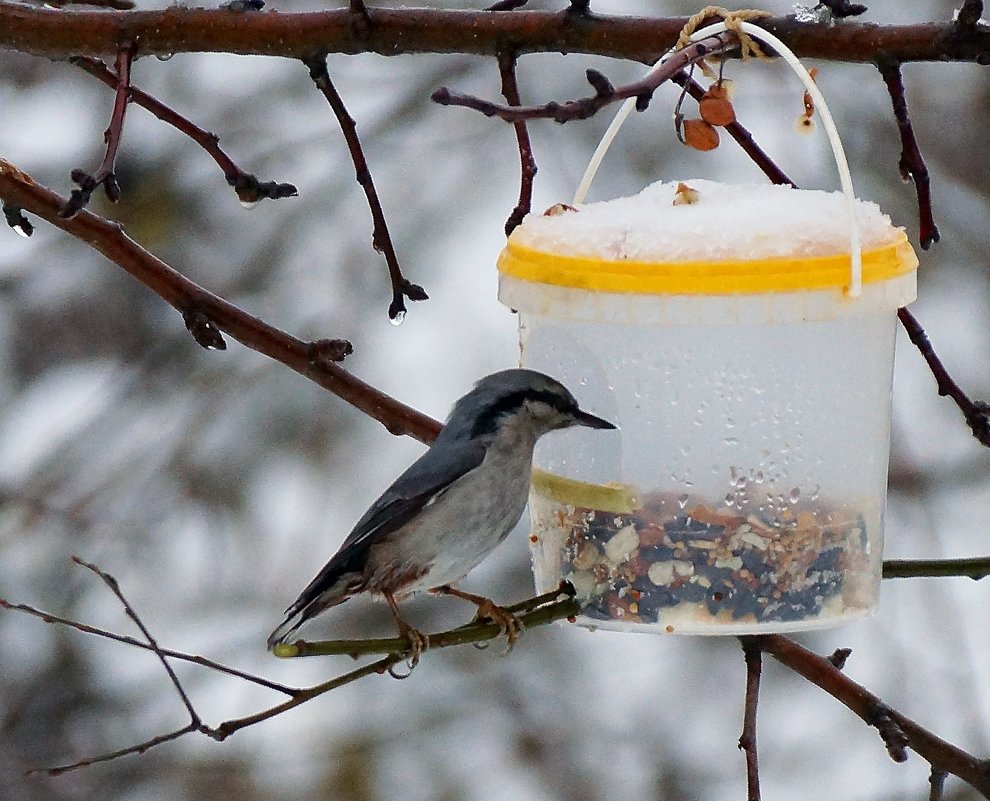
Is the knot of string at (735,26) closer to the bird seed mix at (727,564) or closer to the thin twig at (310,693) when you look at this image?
the bird seed mix at (727,564)

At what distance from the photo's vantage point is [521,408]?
2.31 meters

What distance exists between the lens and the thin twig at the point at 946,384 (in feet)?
7.33

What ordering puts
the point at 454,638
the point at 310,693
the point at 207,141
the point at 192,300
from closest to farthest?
the point at 310,693
the point at 454,638
the point at 207,141
the point at 192,300

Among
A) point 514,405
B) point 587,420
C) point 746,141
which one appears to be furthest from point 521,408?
point 746,141

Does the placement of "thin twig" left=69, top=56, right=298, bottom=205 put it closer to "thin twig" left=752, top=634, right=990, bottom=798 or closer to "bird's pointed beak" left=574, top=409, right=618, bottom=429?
"bird's pointed beak" left=574, top=409, right=618, bottom=429

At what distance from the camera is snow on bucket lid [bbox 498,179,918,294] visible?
6.75ft

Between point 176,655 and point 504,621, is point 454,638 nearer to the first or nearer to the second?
Result: point 504,621

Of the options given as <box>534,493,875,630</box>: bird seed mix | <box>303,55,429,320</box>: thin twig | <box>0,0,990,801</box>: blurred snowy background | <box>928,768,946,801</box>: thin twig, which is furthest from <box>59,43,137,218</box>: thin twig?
<box>0,0,990,801</box>: blurred snowy background

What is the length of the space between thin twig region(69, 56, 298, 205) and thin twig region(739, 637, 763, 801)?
1165mm

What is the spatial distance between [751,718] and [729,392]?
57 centimetres

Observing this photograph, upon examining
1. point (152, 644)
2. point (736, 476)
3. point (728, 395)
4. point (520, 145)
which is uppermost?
point (520, 145)

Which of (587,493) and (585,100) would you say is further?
(587,493)

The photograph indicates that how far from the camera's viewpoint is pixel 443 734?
5.57m

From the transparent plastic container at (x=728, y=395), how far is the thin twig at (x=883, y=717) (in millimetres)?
256
